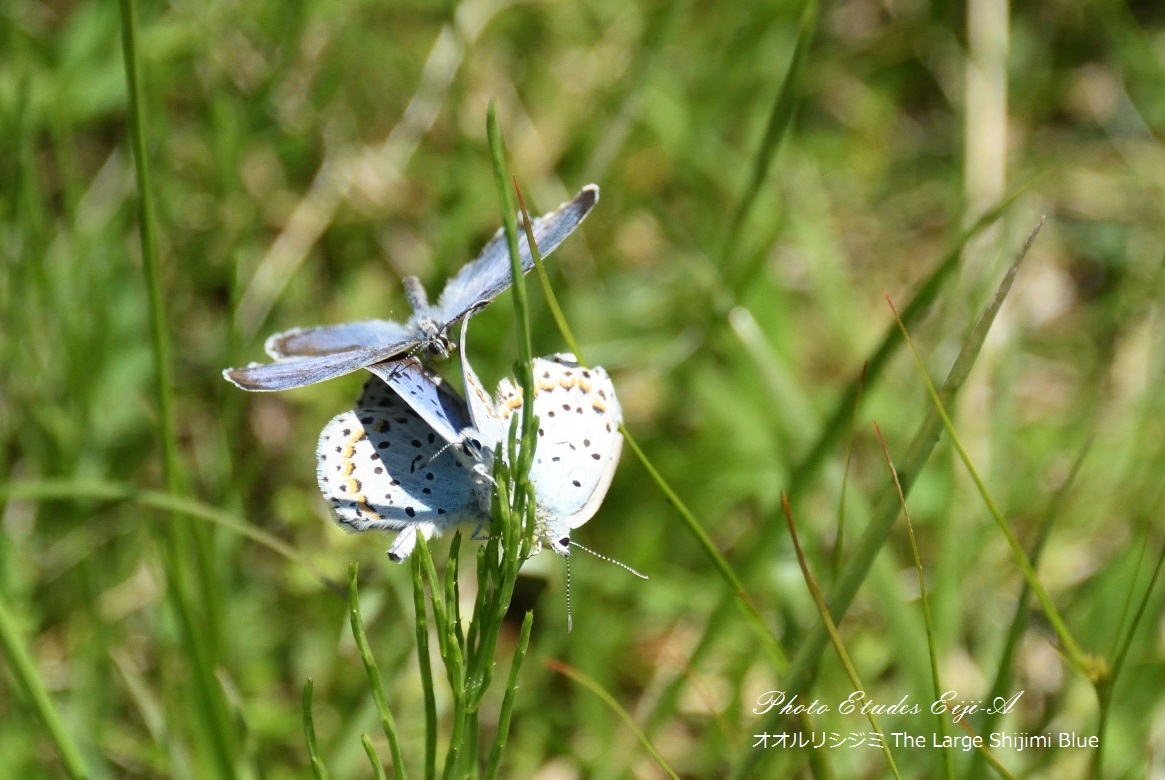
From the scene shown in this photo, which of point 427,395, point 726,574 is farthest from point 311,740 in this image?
point 726,574

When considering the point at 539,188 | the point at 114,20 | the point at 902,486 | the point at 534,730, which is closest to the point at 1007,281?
the point at 902,486

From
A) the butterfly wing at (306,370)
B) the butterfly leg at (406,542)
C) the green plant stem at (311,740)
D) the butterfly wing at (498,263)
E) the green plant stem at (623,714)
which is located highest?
the butterfly wing at (498,263)

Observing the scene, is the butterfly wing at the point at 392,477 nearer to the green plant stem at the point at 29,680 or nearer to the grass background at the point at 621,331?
the grass background at the point at 621,331

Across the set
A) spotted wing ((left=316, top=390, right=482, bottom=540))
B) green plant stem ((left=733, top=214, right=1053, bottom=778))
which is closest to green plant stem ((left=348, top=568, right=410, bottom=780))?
spotted wing ((left=316, top=390, right=482, bottom=540))

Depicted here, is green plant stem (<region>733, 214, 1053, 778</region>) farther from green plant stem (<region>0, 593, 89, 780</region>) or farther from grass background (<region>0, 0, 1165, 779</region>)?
green plant stem (<region>0, 593, 89, 780</region>)

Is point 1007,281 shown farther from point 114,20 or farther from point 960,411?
point 114,20

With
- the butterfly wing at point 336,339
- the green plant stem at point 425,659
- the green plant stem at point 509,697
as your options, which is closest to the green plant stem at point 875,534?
the green plant stem at point 509,697

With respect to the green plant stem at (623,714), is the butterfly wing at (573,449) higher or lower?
higher

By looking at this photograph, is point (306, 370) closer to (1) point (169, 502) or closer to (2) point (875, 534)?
(1) point (169, 502)
